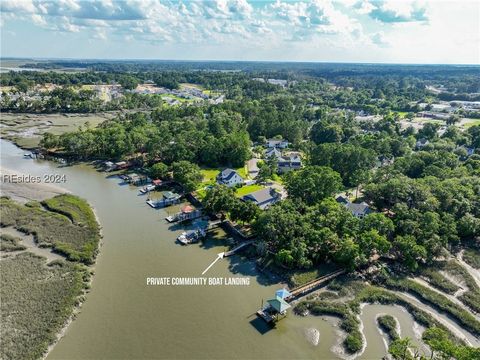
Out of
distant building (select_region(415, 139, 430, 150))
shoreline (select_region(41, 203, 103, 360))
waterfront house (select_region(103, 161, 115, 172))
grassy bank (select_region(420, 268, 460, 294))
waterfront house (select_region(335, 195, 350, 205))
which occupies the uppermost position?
waterfront house (select_region(335, 195, 350, 205))

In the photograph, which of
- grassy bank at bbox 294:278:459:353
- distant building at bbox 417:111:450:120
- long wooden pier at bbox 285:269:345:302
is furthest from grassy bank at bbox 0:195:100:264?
distant building at bbox 417:111:450:120

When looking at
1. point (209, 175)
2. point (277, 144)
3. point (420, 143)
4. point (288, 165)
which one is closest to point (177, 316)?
point (209, 175)

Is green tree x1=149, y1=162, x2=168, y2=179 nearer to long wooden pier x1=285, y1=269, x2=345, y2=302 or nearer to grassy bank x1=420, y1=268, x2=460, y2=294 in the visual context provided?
long wooden pier x1=285, y1=269, x2=345, y2=302

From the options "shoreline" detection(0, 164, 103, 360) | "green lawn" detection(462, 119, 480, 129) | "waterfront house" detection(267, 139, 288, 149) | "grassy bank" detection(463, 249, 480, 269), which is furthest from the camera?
"green lawn" detection(462, 119, 480, 129)

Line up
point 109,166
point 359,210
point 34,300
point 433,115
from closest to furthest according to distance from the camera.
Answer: point 34,300 → point 359,210 → point 109,166 → point 433,115

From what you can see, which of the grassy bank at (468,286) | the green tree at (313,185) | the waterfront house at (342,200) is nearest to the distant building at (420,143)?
the green tree at (313,185)

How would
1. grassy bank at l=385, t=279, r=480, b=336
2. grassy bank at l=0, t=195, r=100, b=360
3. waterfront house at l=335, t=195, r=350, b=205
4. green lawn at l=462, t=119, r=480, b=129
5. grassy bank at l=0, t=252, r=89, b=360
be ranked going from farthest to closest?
green lawn at l=462, t=119, r=480, b=129 → waterfront house at l=335, t=195, r=350, b=205 → grassy bank at l=385, t=279, r=480, b=336 → grassy bank at l=0, t=195, r=100, b=360 → grassy bank at l=0, t=252, r=89, b=360

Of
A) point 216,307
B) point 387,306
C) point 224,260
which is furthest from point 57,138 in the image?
point 387,306

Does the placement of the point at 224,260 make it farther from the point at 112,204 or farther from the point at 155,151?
the point at 155,151

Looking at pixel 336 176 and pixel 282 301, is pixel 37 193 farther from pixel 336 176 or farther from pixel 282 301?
pixel 336 176
